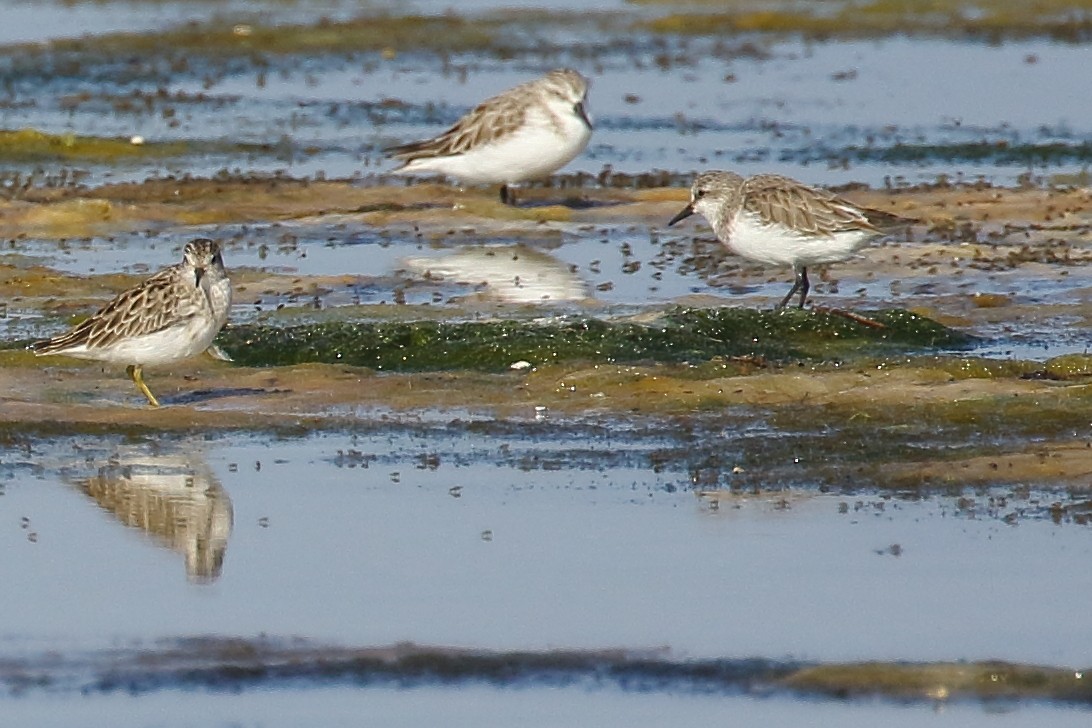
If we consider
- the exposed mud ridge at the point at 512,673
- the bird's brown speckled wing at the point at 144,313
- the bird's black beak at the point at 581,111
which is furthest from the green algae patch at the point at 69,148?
the exposed mud ridge at the point at 512,673

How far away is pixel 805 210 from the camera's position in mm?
15883

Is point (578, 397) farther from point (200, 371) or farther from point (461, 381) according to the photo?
point (200, 371)

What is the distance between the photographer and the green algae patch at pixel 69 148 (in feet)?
88.5

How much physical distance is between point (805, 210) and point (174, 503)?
594cm

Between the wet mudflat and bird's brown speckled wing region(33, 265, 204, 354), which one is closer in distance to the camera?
the wet mudflat

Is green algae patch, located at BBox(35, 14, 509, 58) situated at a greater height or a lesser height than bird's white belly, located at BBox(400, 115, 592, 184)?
greater

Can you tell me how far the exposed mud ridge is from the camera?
331 inches

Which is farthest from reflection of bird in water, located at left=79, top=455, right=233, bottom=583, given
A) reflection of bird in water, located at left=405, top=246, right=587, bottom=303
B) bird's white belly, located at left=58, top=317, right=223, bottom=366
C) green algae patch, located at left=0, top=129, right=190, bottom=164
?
green algae patch, located at left=0, top=129, right=190, bottom=164

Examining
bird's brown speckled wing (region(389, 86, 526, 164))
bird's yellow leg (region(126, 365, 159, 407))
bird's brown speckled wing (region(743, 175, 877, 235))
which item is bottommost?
bird's yellow leg (region(126, 365, 159, 407))

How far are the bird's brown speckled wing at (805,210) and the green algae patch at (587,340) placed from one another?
593mm

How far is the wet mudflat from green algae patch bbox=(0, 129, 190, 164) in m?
0.07

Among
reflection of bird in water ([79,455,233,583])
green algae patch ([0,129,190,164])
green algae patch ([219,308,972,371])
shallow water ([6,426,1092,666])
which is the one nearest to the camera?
shallow water ([6,426,1092,666])

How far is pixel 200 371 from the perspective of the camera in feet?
48.4

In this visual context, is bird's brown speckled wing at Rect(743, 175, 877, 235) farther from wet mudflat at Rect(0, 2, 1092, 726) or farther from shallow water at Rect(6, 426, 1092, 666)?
shallow water at Rect(6, 426, 1092, 666)
